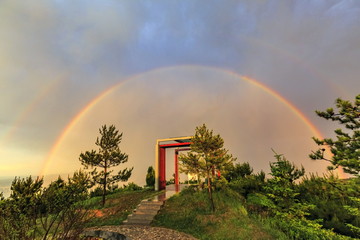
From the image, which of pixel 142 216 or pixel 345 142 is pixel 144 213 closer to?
pixel 142 216

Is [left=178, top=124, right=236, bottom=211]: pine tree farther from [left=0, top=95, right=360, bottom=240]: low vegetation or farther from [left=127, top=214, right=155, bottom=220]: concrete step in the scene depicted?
[left=127, top=214, right=155, bottom=220]: concrete step

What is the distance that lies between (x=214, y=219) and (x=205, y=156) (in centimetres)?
366

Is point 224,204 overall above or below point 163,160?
below

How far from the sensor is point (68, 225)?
4.76 m

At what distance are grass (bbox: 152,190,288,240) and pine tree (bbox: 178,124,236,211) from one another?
1553 mm

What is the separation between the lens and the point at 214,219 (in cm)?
960

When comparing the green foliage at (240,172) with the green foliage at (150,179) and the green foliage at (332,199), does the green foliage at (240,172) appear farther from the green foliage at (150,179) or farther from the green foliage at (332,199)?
the green foliage at (150,179)

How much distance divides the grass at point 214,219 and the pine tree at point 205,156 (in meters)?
1.55

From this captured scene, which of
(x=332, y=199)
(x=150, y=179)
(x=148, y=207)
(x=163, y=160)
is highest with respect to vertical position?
(x=163, y=160)

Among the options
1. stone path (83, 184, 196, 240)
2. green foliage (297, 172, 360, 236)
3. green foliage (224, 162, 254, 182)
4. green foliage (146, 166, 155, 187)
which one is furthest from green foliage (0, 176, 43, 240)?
green foliage (146, 166, 155, 187)

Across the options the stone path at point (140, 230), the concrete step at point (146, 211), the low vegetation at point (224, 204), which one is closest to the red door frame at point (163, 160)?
the low vegetation at point (224, 204)

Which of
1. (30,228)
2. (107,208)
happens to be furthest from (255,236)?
(107,208)

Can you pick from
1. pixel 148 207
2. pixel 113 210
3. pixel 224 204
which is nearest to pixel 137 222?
pixel 148 207

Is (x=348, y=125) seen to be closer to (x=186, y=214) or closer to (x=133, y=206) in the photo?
(x=186, y=214)
